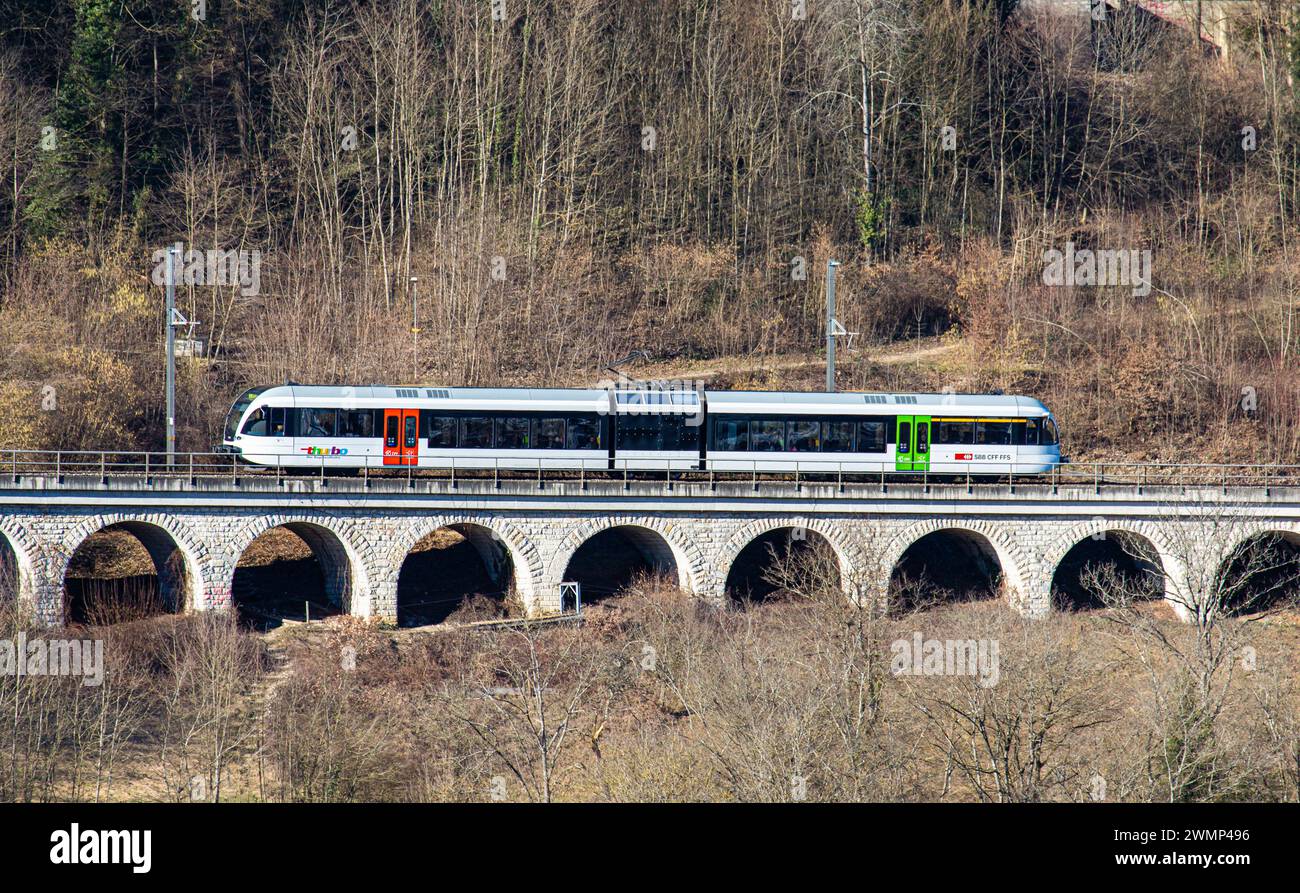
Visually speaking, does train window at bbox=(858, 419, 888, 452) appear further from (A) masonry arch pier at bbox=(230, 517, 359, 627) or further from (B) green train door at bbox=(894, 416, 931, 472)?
(A) masonry arch pier at bbox=(230, 517, 359, 627)

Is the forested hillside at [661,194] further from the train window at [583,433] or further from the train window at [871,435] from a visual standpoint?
the train window at [871,435]

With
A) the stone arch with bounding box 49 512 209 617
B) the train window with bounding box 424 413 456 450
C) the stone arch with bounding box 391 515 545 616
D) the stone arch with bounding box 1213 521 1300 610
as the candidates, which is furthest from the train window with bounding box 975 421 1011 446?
the stone arch with bounding box 49 512 209 617

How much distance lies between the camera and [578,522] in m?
40.4

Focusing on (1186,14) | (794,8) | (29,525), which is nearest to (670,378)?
(794,8)

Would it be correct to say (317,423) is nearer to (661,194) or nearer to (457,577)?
(457,577)

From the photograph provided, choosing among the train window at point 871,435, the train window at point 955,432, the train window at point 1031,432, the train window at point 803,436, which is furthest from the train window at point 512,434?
the train window at point 1031,432

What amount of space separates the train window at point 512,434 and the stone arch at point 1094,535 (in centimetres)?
1515

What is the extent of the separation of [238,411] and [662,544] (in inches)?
488

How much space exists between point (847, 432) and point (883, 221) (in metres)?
24.4

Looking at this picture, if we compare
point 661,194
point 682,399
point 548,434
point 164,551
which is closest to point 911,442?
point 682,399

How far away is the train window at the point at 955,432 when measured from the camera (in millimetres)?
42812

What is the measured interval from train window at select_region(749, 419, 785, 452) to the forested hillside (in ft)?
47.8

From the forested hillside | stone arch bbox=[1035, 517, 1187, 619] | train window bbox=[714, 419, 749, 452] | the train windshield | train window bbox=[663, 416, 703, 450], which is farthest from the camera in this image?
the forested hillside

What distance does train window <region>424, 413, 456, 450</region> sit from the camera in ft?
135
